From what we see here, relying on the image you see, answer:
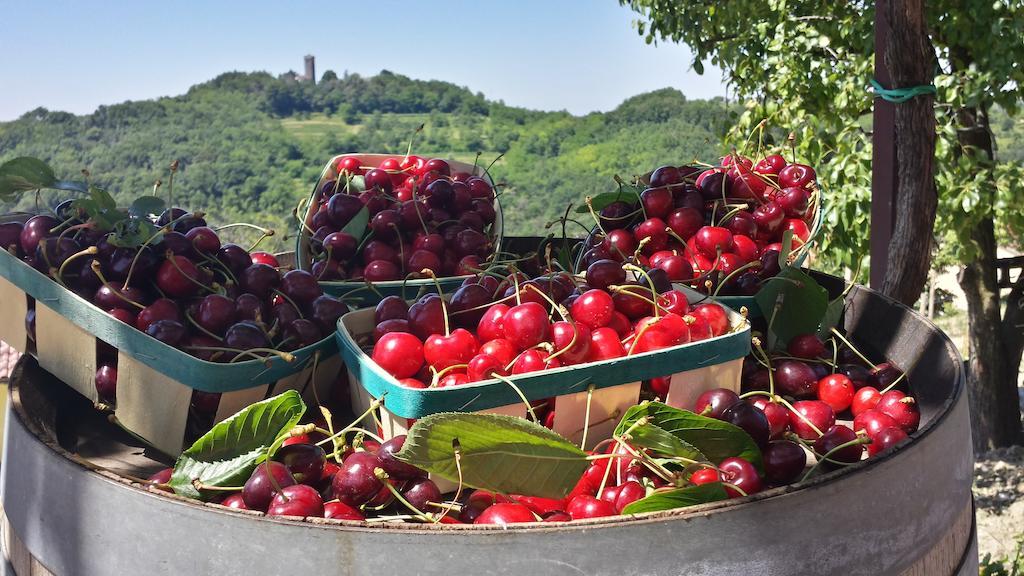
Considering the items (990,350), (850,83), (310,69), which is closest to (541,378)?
(850,83)

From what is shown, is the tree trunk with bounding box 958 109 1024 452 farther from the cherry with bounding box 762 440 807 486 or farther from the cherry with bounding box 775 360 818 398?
the cherry with bounding box 762 440 807 486

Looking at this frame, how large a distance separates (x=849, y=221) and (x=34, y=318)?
4.14 meters

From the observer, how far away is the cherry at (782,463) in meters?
1.06

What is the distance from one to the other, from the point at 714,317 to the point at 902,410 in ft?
1.05

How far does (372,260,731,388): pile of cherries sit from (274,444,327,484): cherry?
0.52ft

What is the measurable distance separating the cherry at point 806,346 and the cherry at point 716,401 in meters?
0.38

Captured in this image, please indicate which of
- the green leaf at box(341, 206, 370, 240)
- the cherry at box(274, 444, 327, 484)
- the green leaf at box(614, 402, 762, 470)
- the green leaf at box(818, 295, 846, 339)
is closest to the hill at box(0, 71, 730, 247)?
the green leaf at box(341, 206, 370, 240)

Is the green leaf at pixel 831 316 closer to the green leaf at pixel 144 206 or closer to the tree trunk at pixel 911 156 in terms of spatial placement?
the tree trunk at pixel 911 156

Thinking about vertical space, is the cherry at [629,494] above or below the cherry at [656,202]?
below

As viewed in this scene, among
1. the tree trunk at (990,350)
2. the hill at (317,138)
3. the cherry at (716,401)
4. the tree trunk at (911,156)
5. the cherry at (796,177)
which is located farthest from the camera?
the hill at (317,138)

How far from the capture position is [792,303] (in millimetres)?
1497

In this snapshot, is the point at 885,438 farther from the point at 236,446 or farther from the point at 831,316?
the point at 236,446

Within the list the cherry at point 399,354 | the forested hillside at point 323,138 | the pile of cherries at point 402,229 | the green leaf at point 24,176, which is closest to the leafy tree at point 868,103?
the pile of cherries at point 402,229

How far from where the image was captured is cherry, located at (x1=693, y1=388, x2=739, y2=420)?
114 cm
